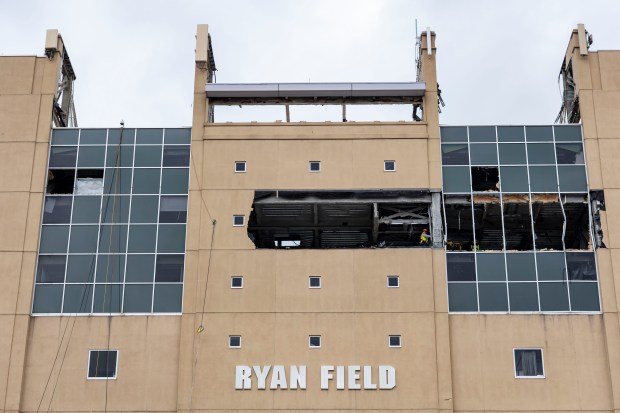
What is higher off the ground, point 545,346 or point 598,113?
point 598,113

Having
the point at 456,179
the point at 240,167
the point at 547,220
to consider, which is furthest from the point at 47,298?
the point at 547,220

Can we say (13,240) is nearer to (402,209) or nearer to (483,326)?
(402,209)

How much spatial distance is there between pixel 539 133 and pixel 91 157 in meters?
24.2

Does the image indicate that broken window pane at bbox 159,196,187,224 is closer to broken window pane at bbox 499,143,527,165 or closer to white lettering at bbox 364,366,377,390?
white lettering at bbox 364,366,377,390

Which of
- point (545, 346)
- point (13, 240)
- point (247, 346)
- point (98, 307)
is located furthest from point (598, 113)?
point (13, 240)

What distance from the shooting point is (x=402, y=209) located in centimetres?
4588

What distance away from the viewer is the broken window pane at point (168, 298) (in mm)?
43312

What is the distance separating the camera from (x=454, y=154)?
4566 cm

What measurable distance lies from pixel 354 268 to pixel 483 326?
7.04 meters

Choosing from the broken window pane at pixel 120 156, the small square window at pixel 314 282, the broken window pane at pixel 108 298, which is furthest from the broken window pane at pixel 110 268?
the small square window at pixel 314 282

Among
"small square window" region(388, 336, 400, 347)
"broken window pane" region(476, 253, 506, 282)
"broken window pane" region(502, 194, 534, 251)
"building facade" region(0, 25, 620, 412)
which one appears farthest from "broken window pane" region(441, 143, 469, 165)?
"small square window" region(388, 336, 400, 347)

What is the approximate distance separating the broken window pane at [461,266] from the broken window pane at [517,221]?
4008 millimetres

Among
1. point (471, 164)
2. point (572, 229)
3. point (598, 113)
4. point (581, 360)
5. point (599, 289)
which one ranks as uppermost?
point (598, 113)

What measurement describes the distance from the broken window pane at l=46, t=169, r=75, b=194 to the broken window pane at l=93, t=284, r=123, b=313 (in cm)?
629
